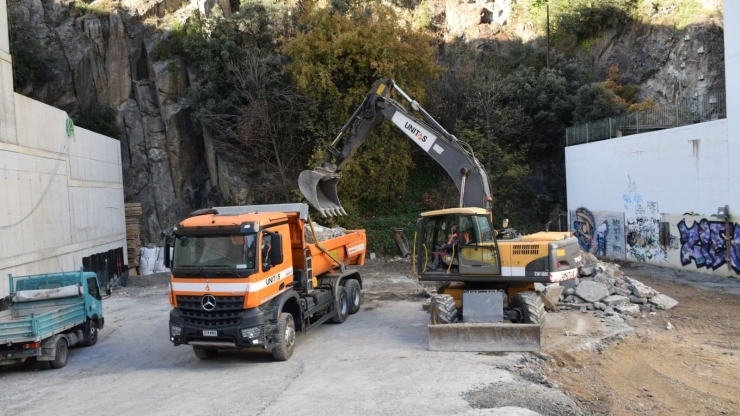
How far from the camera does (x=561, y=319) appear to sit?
1226 centimetres

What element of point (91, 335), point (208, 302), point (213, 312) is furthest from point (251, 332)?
point (91, 335)

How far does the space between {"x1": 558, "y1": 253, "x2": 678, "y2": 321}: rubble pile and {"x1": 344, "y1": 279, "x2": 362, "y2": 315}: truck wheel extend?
5134 millimetres

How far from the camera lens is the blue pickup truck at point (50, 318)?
10.1 meters

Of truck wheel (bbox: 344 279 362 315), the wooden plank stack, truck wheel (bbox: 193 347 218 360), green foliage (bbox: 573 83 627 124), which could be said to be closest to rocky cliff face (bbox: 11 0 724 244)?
the wooden plank stack

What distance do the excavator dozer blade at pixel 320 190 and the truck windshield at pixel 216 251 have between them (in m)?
4.91

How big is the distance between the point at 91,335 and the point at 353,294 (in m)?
6.26

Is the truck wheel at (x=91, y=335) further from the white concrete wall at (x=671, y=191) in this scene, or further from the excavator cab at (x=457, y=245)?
the white concrete wall at (x=671, y=191)

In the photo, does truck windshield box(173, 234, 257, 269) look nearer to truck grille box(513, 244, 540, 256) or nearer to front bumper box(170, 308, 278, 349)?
front bumper box(170, 308, 278, 349)

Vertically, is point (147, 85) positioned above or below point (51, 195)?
above

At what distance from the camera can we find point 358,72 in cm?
2606

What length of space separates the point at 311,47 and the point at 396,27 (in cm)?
423

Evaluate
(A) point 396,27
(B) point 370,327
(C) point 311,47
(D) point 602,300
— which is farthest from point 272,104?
(D) point 602,300

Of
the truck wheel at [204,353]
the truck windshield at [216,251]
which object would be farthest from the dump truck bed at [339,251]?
the truck wheel at [204,353]

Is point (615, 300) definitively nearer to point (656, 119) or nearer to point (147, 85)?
point (656, 119)
